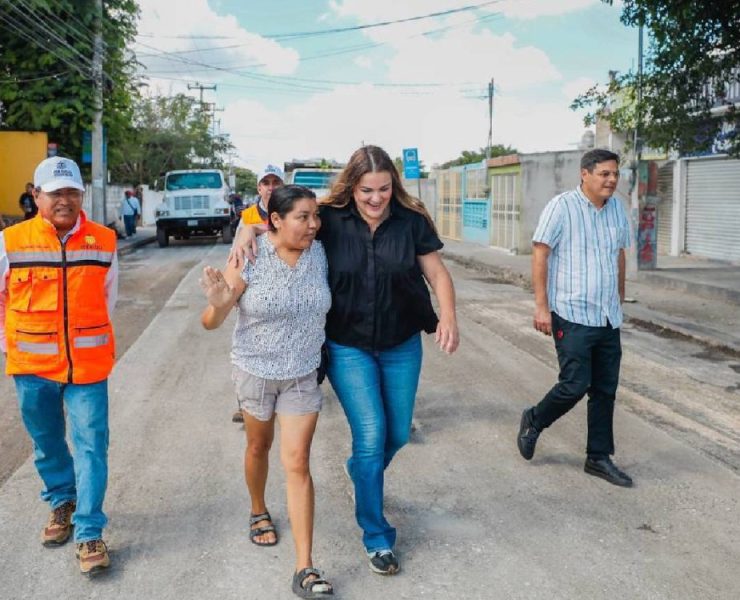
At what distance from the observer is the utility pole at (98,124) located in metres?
26.5

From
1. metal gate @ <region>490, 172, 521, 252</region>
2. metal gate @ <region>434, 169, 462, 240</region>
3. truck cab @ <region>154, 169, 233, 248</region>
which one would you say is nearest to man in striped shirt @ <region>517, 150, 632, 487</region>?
metal gate @ <region>490, 172, 521, 252</region>

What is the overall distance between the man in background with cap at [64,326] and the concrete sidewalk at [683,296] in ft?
25.6

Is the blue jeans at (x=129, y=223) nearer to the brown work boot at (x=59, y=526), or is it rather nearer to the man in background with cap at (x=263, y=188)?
the man in background with cap at (x=263, y=188)

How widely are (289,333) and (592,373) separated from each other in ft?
7.33

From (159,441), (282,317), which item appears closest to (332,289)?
(282,317)

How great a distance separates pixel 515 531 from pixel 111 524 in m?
2.05

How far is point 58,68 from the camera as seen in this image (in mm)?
27062

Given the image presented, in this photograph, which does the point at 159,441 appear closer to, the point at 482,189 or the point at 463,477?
the point at 463,477

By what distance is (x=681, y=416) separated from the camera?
6711 mm

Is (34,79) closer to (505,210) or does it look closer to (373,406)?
(505,210)

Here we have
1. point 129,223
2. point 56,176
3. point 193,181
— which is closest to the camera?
point 56,176

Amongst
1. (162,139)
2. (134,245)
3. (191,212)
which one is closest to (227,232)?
(191,212)

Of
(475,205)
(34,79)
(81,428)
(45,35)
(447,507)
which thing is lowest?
(447,507)

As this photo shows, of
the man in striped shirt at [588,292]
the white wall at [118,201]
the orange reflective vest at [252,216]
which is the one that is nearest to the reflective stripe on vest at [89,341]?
the orange reflective vest at [252,216]
